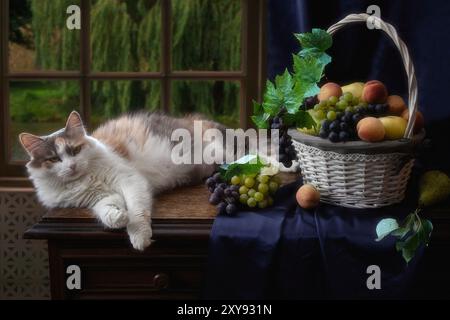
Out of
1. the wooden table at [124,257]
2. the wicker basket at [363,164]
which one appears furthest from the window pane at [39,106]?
the wicker basket at [363,164]

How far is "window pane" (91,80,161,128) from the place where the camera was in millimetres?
2254

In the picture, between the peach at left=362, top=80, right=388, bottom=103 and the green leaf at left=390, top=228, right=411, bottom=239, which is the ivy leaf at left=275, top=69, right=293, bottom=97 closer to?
the peach at left=362, top=80, right=388, bottom=103

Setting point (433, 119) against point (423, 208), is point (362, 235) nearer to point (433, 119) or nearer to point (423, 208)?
point (423, 208)

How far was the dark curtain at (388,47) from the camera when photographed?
196 cm

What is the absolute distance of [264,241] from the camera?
61.6 inches

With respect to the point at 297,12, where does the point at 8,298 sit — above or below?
below

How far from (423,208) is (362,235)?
231 mm

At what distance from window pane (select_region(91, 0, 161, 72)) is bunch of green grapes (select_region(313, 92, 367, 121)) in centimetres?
78

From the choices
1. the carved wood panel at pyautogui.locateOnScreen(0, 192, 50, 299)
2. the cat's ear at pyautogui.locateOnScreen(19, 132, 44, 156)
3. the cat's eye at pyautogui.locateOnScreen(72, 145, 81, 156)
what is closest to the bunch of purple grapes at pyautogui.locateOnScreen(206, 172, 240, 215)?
the cat's eye at pyautogui.locateOnScreen(72, 145, 81, 156)

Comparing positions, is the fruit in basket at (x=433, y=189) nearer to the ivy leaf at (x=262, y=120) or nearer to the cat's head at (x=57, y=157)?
the ivy leaf at (x=262, y=120)

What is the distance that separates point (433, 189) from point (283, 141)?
1.36 feet

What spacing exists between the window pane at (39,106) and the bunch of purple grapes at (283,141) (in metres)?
0.83

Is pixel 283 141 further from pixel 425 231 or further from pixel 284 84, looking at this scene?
pixel 425 231
